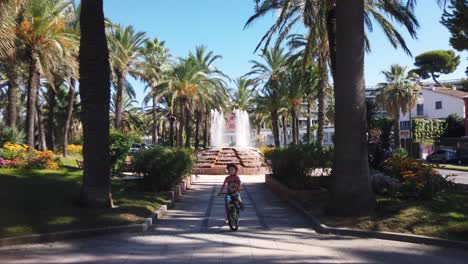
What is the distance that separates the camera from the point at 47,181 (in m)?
13.9

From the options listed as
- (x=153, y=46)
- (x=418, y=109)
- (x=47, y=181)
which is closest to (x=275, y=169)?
(x=47, y=181)

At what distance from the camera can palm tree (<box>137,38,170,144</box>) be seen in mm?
40094

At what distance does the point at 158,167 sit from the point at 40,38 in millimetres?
13688

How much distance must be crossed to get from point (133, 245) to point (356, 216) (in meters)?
4.81

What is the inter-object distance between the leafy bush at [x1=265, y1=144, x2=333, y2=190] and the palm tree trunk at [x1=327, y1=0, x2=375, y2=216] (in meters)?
4.44

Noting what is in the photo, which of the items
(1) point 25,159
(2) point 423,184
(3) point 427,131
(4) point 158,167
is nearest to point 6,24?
(1) point 25,159

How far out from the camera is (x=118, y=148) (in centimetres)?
2034

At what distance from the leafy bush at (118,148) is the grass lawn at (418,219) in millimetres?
11229

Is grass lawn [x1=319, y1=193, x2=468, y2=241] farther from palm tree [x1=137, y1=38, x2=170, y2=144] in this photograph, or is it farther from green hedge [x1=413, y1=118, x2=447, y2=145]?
green hedge [x1=413, y1=118, x2=447, y2=145]

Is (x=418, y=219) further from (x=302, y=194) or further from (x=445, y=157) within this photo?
(x=445, y=157)

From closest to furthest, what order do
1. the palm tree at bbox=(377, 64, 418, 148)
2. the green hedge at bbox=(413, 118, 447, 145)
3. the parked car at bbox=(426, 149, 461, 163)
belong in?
the parked car at bbox=(426, 149, 461, 163) < the palm tree at bbox=(377, 64, 418, 148) < the green hedge at bbox=(413, 118, 447, 145)

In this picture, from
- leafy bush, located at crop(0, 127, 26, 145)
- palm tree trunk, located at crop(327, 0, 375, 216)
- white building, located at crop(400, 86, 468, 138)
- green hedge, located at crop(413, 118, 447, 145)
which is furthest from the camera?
white building, located at crop(400, 86, 468, 138)

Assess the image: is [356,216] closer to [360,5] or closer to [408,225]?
[408,225]

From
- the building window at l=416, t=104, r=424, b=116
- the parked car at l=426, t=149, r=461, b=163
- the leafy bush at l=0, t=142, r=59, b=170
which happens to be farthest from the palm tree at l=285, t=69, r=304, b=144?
the building window at l=416, t=104, r=424, b=116
